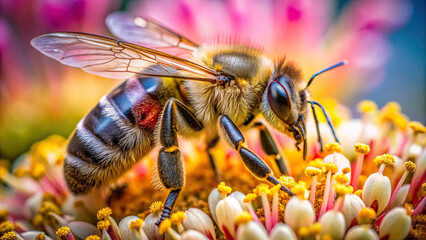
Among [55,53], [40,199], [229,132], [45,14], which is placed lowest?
[40,199]

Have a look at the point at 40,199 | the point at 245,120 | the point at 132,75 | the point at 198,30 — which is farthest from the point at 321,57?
the point at 40,199

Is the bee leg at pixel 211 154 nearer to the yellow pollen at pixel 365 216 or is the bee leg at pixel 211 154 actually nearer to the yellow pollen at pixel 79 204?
the yellow pollen at pixel 79 204

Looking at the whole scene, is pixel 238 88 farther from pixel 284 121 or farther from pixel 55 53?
pixel 55 53

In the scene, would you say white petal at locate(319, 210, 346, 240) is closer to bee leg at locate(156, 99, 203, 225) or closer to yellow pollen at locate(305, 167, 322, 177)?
yellow pollen at locate(305, 167, 322, 177)

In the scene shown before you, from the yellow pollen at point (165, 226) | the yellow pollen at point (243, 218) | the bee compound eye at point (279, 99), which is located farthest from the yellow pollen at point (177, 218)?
the bee compound eye at point (279, 99)

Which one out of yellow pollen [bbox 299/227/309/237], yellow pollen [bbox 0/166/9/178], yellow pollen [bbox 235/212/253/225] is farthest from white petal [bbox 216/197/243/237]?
yellow pollen [bbox 0/166/9/178]

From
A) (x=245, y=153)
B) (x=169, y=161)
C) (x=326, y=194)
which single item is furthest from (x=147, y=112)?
(x=326, y=194)

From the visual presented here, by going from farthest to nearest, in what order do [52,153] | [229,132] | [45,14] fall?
[45,14]
[52,153]
[229,132]
